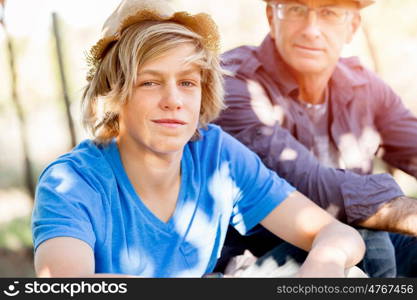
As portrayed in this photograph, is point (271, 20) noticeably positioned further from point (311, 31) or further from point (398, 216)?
point (398, 216)

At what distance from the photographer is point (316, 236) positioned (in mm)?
2688

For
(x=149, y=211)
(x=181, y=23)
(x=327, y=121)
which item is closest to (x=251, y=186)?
(x=149, y=211)

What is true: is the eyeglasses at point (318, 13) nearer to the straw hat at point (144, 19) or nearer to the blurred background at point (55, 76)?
the straw hat at point (144, 19)

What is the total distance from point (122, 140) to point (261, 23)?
11.2 ft

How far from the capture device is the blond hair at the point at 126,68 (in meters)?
2.41

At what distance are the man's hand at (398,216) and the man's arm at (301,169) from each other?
2cm

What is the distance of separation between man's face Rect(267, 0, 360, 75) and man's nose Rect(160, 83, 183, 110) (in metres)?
1.29

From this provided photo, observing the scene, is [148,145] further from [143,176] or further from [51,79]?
[51,79]

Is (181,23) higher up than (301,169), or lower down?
higher up

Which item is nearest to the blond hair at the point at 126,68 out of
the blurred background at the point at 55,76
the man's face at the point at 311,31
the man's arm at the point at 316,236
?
the man's arm at the point at 316,236

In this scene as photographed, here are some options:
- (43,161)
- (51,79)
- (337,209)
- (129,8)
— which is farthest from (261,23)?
(129,8)

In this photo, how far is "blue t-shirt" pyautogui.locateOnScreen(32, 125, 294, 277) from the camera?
2270mm

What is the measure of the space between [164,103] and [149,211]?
1.45 ft

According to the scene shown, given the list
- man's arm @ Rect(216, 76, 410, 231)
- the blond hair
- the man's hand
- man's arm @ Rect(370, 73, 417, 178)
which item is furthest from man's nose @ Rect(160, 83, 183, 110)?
man's arm @ Rect(370, 73, 417, 178)
